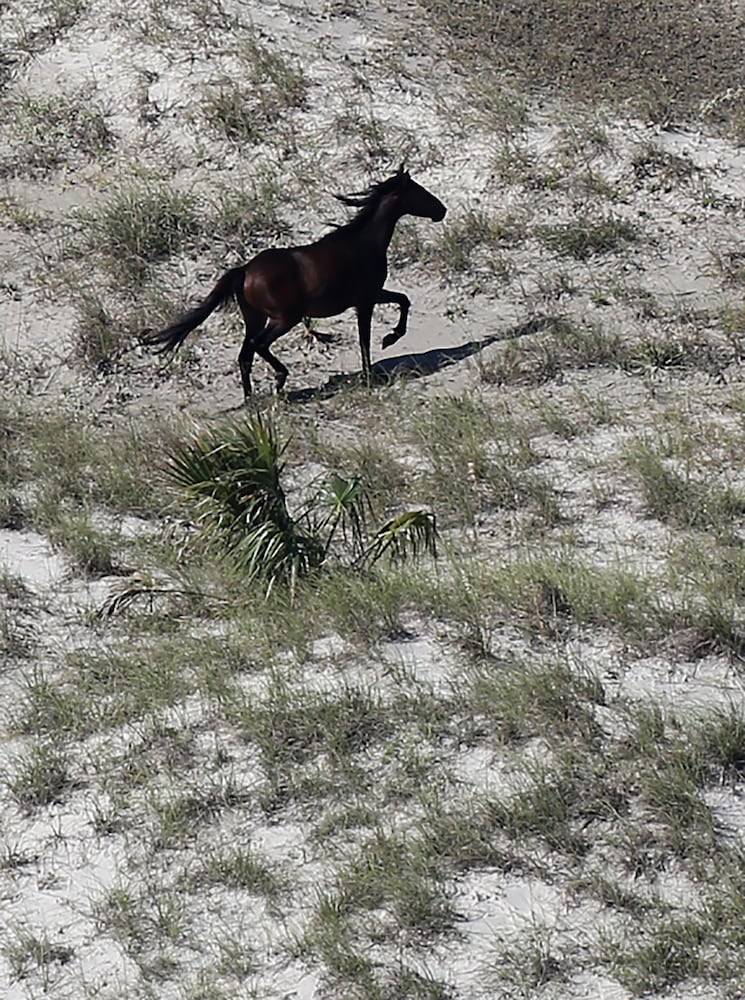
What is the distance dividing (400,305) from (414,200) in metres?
0.82

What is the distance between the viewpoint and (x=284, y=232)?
1484 centimetres

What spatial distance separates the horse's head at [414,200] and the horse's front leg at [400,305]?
676 millimetres

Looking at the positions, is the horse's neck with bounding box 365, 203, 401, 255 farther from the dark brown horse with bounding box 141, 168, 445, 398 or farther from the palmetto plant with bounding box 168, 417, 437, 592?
the palmetto plant with bounding box 168, 417, 437, 592

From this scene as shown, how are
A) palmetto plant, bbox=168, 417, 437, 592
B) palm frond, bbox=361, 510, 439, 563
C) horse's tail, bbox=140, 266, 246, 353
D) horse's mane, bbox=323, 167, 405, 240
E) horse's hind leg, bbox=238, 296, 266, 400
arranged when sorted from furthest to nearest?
horse's mane, bbox=323, 167, 405, 240 < horse's hind leg, bbox=238, 296, 266, 400 < horse's tail, bbox=140, 266, 246, 353 < palmetto plant, bbox=168, 417, 437, 592 < palm frond, bbox=361, 510, 439, 563

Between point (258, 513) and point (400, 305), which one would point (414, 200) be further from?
point (258, 513)

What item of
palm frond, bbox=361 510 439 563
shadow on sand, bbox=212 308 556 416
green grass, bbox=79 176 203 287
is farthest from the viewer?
green grass, bbox=79 176 203 287

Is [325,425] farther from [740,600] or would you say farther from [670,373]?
[740,600]

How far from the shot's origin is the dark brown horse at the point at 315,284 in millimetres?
11812

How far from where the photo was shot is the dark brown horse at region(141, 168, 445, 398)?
38.8 feet

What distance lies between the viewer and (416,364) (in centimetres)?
1266

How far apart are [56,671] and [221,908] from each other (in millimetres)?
2222

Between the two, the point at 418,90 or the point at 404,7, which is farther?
the point at 404,7

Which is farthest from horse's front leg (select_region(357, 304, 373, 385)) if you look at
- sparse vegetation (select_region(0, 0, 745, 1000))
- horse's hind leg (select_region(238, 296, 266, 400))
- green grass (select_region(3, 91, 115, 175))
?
green grass (select_region(3, 91, 115, 175))

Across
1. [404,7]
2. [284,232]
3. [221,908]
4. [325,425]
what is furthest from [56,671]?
[404,7]
